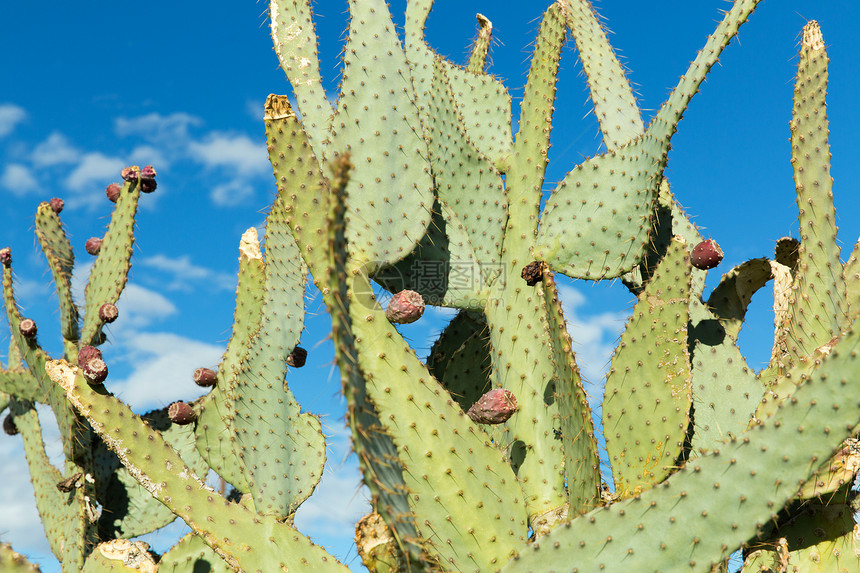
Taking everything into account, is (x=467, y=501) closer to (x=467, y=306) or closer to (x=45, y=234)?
(x=467, y=306)

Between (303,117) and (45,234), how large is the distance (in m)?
1.86

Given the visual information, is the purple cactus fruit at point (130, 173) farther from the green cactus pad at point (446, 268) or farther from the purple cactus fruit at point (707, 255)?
the purple cactus fruit at point (707, 255)

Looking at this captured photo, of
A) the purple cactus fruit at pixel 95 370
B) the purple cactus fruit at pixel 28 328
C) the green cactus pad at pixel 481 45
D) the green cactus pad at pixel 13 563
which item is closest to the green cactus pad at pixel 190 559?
the purple cactus fruit at pixel 95 370

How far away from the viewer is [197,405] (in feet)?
10.7

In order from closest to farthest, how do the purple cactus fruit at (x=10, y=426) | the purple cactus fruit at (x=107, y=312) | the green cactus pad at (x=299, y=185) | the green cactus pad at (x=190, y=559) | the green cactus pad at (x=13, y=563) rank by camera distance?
the green cactus pad at (x=13, y=563) < the green cactus pad at (x=299, y=185) < the green cactus pad at (x=190, y=559) < the purple cactus fruit at (x=107, y=312) < the purple cactus fruit at (x=10, y=426)

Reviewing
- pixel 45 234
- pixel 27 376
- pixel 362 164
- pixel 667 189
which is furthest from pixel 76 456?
pixel 667 189

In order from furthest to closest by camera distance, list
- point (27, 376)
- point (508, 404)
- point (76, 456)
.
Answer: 1. point (27, 376)
2. point (76, 456)
3. point (508, 404)

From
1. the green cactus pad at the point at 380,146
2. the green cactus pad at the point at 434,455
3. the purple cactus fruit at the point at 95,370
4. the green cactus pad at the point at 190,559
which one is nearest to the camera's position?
the green cactus pad at the point at 434,455

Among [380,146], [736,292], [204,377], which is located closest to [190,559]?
[204,377]

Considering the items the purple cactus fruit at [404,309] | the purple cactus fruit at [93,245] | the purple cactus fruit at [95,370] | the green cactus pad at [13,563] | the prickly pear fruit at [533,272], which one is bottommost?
the green cactus pad at [13,563]

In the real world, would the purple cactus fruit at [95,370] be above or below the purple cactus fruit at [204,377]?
below

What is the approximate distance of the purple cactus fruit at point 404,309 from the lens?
2049 millimetres

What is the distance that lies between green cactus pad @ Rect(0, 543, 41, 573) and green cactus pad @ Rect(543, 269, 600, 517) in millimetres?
1440

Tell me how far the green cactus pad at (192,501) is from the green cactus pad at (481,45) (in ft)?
8.33
